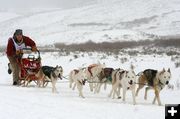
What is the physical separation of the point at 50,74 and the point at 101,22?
60114mm

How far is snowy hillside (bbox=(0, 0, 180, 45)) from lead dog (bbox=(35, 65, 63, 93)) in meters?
42.6

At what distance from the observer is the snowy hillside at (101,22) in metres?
62.9

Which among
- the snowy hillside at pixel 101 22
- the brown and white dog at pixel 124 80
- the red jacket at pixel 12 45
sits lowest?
the brown and white dog at pixel 124 80

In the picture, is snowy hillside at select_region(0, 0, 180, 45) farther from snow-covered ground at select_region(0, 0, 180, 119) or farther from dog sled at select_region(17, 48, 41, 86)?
dog sled at select_region(17, 48, 41, 86)

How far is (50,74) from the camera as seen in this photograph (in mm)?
12680

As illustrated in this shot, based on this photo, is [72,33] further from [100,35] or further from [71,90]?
[71,90]

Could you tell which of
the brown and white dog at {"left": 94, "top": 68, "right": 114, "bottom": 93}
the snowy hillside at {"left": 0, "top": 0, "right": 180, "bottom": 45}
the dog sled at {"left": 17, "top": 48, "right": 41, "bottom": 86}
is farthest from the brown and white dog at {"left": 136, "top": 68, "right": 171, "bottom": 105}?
the snowy hillside at {"left": 0, "top": 0, "right": 180, "bottom": 45}

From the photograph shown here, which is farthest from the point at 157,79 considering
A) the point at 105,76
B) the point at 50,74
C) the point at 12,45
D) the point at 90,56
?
the point at 90,56

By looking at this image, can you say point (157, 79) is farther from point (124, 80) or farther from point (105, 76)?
point (105, 76)

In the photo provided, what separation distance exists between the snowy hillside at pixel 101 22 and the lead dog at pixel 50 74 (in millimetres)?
42570

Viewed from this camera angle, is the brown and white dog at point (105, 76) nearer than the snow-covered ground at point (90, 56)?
No

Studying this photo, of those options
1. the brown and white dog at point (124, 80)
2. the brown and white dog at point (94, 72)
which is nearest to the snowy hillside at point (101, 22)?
the brown and white dog at point (94, 72)

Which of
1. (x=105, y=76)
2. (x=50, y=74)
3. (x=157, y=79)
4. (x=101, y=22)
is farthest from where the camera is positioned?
(x=101, y=22)

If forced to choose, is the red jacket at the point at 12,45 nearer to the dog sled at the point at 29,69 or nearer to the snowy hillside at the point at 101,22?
the dog sled at the point at 29,69
